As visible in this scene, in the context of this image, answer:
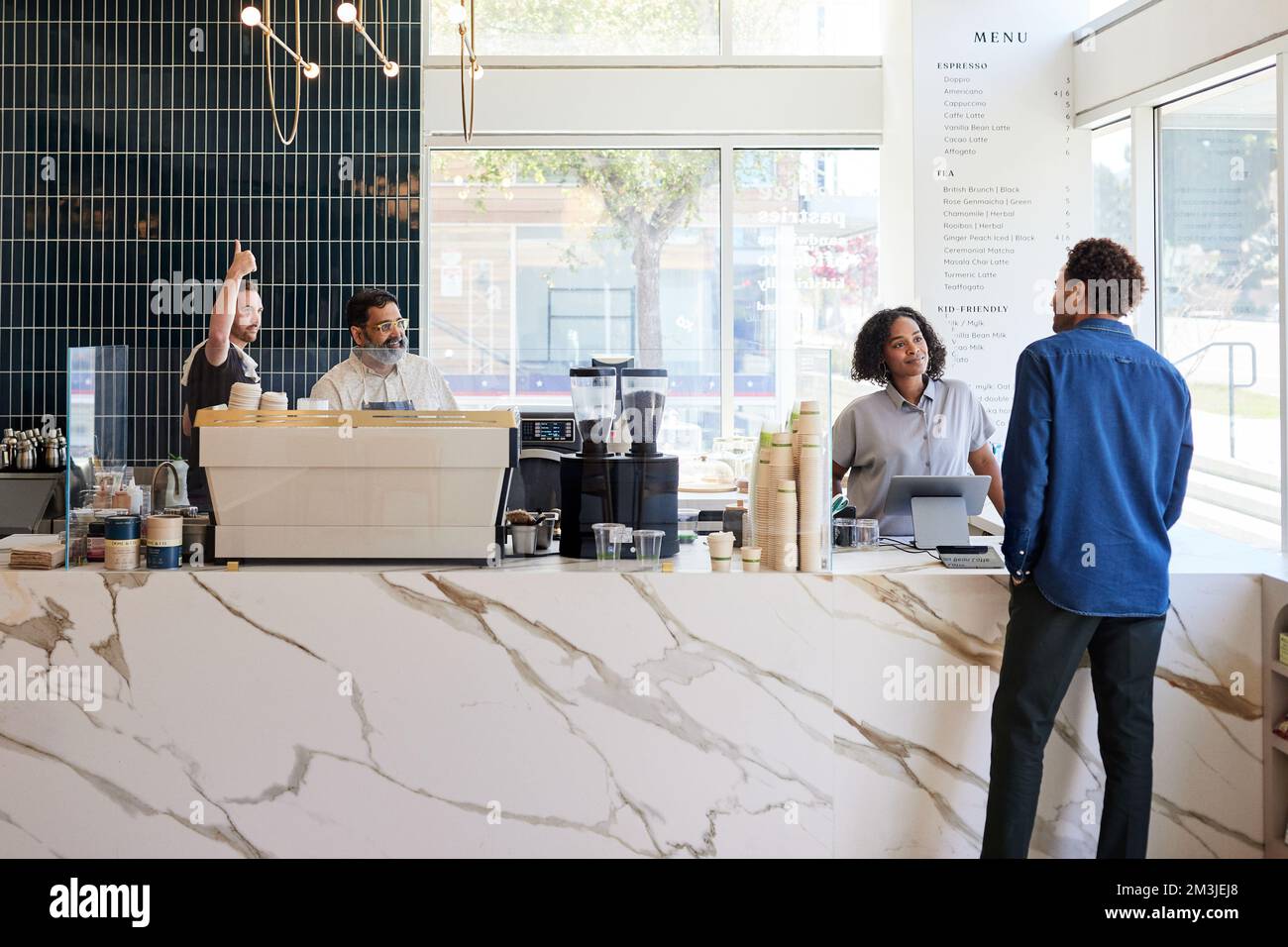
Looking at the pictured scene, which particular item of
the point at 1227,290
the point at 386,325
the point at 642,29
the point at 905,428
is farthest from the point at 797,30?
the point at 386,325

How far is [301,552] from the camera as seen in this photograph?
2771 mm

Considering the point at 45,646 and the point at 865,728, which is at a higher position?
the point at 45,646

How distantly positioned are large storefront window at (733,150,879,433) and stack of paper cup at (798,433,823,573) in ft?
10.3

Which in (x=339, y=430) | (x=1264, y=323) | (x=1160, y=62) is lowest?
(x=339, y=430)

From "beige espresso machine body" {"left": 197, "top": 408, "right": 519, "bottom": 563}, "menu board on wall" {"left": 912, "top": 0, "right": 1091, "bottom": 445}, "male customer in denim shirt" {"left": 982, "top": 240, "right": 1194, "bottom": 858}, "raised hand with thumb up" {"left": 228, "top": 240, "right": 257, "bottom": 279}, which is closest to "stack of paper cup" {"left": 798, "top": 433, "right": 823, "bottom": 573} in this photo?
"male customer in denim shirt" {"left": 982, "top": 240, "right": 1194, "bottom": 858}

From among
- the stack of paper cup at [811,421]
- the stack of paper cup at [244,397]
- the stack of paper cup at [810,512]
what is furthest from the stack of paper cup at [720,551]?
the stack of paper cup at [244,397]

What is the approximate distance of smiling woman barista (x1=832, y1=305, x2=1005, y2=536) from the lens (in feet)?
12.2

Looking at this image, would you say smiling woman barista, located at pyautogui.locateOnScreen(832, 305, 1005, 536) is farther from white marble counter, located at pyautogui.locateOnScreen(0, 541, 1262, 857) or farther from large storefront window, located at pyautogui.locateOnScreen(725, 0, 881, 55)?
large storefront window, located at pyautogui.locateOnScreen(725, 0, 881, 55)

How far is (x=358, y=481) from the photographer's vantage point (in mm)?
2756

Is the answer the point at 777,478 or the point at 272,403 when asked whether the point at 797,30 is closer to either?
the point at 777,478

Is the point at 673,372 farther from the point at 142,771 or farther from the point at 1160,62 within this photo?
the point at 1160,62
